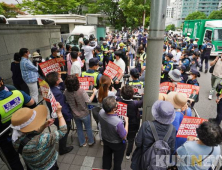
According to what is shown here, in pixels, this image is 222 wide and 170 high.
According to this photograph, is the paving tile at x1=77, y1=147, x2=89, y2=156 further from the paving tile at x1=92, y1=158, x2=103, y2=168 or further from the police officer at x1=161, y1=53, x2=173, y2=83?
the police officer at x1=161, y1=53, x2=173, y2=83

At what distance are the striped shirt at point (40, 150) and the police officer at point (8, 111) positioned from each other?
82 centimetres

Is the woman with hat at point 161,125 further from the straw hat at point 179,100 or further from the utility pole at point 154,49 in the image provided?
the straw hat at point 179,100

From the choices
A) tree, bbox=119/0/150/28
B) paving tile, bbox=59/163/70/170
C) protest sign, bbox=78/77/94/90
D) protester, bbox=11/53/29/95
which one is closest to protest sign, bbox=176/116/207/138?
protest sign, bbox=78/77/94/90

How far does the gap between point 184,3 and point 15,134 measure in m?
129

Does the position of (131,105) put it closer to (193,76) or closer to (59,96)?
(59,96)

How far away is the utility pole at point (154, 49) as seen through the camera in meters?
2.04

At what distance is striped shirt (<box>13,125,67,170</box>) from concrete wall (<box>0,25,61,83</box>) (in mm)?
5460

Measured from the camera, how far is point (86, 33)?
41.1ft

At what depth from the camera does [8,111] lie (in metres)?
2.47

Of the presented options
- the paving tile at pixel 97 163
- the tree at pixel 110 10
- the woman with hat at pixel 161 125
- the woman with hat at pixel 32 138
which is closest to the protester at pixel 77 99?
the paving tile at pixel 97 163

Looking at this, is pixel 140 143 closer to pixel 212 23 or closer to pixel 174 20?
pixel 212 23

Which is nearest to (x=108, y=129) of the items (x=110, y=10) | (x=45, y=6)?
(x=45, y=6)

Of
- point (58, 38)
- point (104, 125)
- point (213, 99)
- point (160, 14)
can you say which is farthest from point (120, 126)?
point (58, 38)

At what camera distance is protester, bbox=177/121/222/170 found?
66.9 inches
